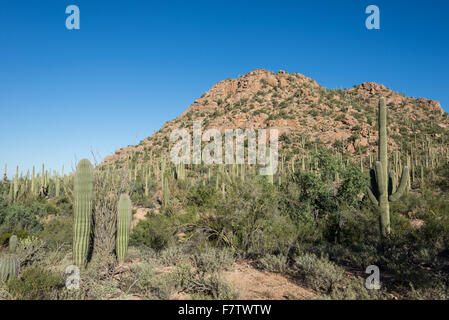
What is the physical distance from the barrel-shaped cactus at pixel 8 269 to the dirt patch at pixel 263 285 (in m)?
4.30

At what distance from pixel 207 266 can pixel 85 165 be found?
384 centimetres

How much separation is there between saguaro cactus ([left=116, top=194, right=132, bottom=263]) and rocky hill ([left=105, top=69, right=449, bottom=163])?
84.5 ft

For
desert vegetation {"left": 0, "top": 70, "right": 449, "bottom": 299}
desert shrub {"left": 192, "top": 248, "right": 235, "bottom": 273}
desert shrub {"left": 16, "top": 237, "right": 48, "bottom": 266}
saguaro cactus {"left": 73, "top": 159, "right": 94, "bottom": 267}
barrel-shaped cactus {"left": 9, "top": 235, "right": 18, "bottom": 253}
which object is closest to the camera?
desert vegetation {"left": 0, "top": 70, "right": 449, "bottom": 299}

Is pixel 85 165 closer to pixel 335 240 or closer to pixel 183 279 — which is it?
pixel 183 279

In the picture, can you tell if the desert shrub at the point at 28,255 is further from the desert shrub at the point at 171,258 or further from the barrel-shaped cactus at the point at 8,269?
the desert shrub at the point at 171,258

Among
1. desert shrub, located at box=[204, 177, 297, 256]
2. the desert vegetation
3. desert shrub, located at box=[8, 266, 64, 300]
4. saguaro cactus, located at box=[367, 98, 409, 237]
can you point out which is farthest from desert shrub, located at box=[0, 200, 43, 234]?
saguaro cactus, located at box=[367, 98, 409, 237]

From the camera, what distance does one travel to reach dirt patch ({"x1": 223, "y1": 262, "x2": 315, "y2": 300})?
496 cm

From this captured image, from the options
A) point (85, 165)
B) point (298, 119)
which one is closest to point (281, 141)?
point (298, 119)

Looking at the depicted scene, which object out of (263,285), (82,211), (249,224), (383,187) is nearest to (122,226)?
(82,211)

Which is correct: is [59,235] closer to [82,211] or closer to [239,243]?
[82,211]

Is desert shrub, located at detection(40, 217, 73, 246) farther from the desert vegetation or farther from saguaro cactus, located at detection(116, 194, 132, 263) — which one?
saguaro cactus, located at detection(116, 194, 132, 263)

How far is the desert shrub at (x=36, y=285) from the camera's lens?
4710mm
